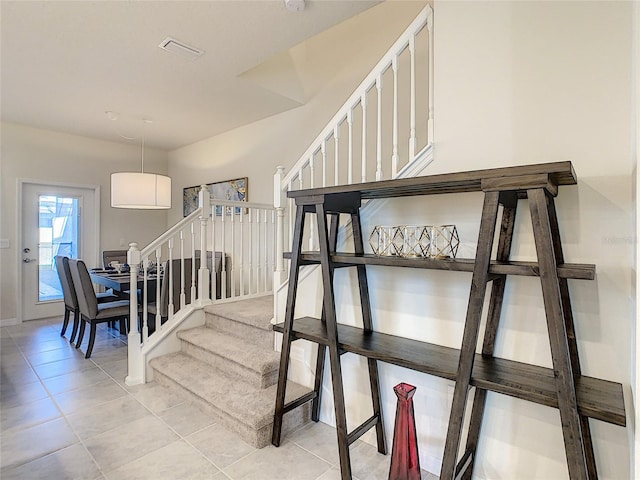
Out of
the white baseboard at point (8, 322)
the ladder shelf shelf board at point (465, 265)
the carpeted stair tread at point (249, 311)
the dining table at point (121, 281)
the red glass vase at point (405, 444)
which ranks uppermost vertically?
the ladder shelf shelf board at point (465, 265)

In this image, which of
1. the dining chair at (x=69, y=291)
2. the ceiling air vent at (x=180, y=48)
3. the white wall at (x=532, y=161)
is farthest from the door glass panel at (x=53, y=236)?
the white wall at (x=532, y=161)

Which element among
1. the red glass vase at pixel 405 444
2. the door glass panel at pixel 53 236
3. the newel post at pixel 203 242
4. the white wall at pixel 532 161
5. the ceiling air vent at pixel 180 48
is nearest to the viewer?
the white wall at pixel 532 161

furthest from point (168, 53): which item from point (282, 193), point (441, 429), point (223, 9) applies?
point (441, 429)

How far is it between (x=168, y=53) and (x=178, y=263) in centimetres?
186

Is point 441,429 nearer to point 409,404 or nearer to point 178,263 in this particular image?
point 409,404

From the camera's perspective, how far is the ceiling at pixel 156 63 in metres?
2.35

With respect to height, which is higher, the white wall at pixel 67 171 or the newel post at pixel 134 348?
the white wall at pixel 67 171

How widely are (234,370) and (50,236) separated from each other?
4281 millimetres

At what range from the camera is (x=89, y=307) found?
3.48 meters

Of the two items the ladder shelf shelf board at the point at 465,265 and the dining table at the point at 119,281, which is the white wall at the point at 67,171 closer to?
the dining table at the point at 119,281

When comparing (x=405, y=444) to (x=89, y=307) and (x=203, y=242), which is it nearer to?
(x=203, y=242)

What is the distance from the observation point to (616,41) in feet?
4.30

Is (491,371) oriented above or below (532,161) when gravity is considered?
below

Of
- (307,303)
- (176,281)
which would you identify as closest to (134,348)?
(176,281)
